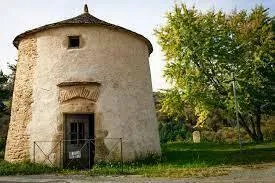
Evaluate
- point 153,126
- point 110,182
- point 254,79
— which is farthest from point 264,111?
point 110,182

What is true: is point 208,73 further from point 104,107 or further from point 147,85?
point 104,107

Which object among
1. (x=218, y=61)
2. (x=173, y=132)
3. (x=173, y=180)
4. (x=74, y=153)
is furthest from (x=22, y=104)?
(x=173, y=132)

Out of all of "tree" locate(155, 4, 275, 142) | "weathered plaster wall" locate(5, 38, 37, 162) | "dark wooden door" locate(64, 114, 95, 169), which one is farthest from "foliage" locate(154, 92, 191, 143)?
"weathered plaster wall" locate(5, 38, 37, 162)

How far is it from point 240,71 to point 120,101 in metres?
12.9

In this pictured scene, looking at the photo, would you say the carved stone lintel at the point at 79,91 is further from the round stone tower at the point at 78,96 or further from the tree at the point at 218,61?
the tree at the point at 218,61

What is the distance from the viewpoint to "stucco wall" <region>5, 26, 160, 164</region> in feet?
48.3

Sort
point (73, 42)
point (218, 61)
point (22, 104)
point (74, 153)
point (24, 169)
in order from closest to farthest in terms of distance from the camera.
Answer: point (24, 169)
point (74, 153)
point (22, 104)
point (73, 42)
point (218, 61)

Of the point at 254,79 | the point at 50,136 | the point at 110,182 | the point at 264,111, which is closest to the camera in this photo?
the point at 110,182

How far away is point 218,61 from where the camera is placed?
84.2ft

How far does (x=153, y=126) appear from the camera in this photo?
16688mm

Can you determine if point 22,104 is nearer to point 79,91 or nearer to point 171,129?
point 79,91

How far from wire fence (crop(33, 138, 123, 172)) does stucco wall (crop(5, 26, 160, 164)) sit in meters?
0.25

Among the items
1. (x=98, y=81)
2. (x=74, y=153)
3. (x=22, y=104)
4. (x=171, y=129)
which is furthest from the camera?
(x=171, y=129)

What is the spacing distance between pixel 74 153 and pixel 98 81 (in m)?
2.97
